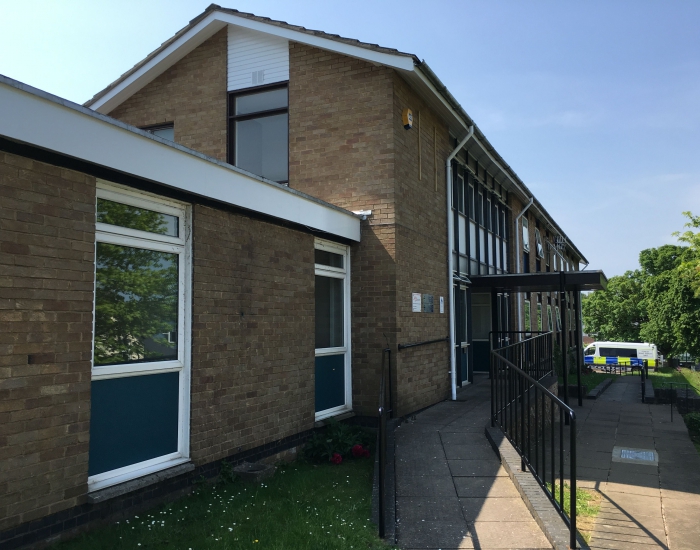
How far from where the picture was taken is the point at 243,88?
956cm

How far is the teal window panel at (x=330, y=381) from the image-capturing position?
749 cm

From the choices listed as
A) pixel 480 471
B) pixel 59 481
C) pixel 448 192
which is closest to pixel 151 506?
pixel 59 481

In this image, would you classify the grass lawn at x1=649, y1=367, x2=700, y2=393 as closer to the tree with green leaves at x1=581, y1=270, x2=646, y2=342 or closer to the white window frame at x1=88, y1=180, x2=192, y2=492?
the white window frame at x1=88, y1=180, x2=192, y2=492

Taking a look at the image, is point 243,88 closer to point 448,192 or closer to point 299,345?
point 448,192

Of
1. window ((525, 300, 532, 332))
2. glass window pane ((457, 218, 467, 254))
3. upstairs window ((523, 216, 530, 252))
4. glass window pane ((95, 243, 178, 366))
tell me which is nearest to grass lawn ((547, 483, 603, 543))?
glass window pane ((95, 243, 178, 366))

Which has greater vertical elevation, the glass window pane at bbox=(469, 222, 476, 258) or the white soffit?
the white soffit

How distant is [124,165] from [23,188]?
2.72ft

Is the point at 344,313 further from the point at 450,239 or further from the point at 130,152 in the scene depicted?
the point at 130,152

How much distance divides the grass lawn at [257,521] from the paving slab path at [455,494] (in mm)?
349

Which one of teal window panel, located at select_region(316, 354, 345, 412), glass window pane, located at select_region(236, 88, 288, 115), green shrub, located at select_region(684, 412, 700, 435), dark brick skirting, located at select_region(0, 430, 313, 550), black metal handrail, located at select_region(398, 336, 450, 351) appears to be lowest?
green shrub, located at select_region(684, 412, 700, 435)

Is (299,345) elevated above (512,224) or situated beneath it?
situated beneath

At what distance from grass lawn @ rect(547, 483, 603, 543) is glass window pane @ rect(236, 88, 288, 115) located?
6.60m

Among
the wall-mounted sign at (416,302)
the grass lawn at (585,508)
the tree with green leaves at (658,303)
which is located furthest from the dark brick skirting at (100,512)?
the tree with green leaves at (658,303)

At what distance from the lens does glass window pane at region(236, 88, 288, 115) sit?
368 inches
